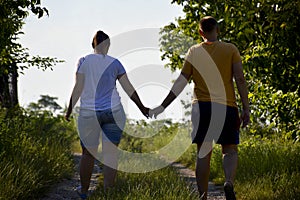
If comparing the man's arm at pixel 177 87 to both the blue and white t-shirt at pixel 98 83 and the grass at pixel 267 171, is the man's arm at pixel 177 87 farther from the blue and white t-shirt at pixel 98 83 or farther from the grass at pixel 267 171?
the grass at pixel 267 171

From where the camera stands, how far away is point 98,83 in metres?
5.86

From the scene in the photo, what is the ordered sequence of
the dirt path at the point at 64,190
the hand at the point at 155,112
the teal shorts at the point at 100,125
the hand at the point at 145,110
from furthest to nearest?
the dirt path at the point at 64,190, the hand at the point at 145,110, the hand at the point at 155,112, the teal shorts at the point at 100,125

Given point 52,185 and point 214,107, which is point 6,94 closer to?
point 52,185

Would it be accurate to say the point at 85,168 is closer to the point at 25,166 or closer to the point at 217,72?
the point at 25,166

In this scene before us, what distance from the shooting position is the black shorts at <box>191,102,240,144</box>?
5262 millimetres

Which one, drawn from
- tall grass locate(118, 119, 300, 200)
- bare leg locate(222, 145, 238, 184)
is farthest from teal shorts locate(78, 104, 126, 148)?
tall grass locate(118, 119, 300, 200)

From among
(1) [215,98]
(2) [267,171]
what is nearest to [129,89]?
(1) [215,98]

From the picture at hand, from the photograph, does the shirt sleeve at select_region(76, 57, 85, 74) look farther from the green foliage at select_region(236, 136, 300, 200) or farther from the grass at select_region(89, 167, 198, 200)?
the green foliage at select_region(236, 136, 300, 200)

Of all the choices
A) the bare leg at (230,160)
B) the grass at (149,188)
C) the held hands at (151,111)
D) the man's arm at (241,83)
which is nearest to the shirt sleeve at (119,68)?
the held hands at (151,111)

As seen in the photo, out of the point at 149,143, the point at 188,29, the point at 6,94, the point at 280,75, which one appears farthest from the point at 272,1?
the point at 149,143

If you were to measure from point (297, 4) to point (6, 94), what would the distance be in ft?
24.8

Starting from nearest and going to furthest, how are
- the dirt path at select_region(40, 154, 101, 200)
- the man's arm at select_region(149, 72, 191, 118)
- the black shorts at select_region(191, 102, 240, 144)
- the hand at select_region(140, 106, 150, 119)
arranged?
the black shorts at select_region(191, 102, 240, 144), the man's arm at select_region(149, 72, 191, 118), the hand at select_region(140, 106, 150, 119), the dirt path at select_region(40, 154, 101, 200)

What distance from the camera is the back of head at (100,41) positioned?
6.02 meters

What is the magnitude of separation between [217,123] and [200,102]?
0.25 meters
